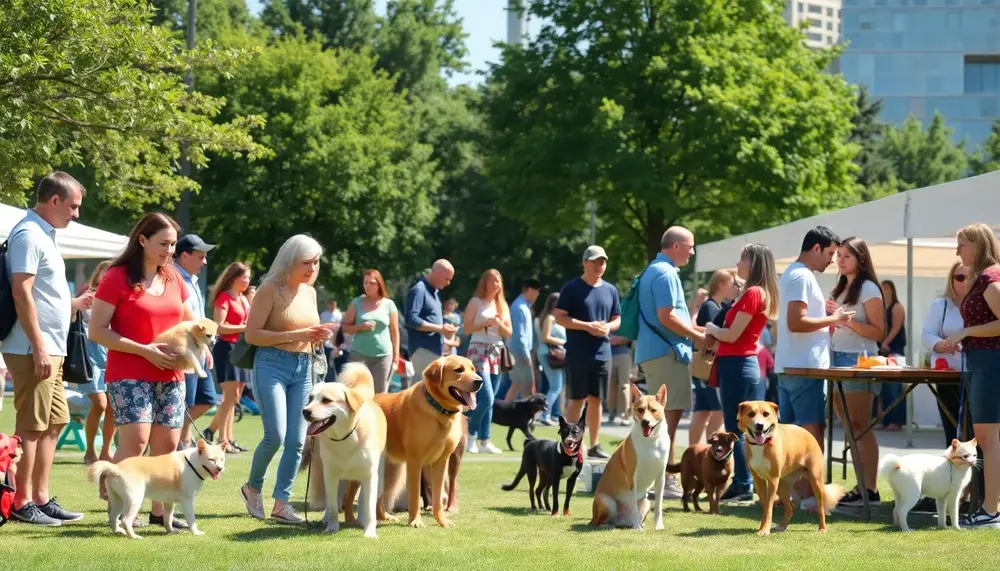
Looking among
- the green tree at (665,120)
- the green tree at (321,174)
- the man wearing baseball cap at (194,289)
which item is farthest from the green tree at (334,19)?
the man wearing baseball cap at (194,289)

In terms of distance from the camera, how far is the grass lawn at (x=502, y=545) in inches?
247

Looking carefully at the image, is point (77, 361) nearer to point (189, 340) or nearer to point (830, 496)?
point (189, 340)

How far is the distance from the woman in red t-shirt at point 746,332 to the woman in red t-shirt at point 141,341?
3.88 m

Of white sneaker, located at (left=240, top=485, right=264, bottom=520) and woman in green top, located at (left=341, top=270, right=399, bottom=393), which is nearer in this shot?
white sneaker, located at (left=240, top=485, right=264, bottom=520)

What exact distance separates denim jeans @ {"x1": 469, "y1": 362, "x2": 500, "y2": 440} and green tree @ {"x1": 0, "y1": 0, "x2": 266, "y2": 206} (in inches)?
233

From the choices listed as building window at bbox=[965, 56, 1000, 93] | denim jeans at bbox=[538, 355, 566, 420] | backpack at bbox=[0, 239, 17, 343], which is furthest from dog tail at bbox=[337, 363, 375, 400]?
building window at bbox=[965, 56, 1000, 93]

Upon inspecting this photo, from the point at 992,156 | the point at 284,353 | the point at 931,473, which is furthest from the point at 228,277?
the point at 992,156

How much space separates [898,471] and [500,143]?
27546mm

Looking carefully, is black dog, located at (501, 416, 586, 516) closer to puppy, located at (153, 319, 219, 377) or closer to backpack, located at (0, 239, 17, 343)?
puppy, located at (153, 319, 219, 377)

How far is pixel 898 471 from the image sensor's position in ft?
25.1

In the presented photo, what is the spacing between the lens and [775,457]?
7.59 m

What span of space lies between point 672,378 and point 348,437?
11.6 ft

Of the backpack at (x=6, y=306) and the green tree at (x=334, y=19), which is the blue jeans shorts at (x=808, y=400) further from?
the green tree at (x=334, y=19)

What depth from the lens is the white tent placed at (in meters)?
11.6
